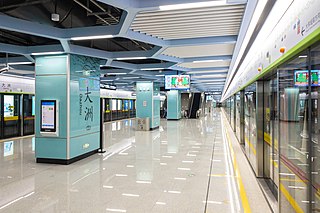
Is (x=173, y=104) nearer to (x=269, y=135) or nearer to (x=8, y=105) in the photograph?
(x=8, y=105)

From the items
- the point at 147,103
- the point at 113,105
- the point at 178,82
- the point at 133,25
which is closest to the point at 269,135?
the point at 133,25

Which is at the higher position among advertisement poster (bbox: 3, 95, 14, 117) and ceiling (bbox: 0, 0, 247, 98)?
ceiling (bbox: 0, 0, 247, 98)

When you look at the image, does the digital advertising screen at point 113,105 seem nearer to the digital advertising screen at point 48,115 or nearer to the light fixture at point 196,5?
the digital advertising screen at point 48,115

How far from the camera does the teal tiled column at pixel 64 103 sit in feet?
21.9

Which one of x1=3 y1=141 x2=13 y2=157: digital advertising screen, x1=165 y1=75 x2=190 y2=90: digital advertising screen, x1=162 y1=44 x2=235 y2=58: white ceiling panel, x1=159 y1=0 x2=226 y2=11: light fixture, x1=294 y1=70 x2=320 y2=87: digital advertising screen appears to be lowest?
x1=3 y1=141 x2=13 y2=157: digital advertising screen

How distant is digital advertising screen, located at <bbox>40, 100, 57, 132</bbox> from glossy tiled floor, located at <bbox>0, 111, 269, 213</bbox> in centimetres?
105

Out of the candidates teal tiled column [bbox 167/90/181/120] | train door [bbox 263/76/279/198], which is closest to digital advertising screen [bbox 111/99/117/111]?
teal tiled column [bbox 167/90/181/120]

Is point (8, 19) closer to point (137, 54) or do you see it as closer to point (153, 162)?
point (137, 54)

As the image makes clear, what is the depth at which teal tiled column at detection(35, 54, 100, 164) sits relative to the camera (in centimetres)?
668

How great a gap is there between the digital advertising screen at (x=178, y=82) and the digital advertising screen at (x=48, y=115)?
6.69m

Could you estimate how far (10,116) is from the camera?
442 inches

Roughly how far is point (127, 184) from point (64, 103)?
3231 millimetres

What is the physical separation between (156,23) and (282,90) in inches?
122

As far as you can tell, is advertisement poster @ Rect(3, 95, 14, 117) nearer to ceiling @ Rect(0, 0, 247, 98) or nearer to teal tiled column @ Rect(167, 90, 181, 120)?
ceiling @ Rect(0, 0, 247, 98)
